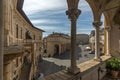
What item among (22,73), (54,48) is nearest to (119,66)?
(22,73)

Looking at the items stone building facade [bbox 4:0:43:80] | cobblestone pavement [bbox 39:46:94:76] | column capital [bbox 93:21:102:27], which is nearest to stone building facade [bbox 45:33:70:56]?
stone building facade [bbox 4:0:43:80]

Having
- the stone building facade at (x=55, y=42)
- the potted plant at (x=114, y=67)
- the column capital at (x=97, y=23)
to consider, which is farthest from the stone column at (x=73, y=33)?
the stone building facade at (x=55, y=42)

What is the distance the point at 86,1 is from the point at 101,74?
2952 millimetres

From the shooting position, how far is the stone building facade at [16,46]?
3770 millimetres

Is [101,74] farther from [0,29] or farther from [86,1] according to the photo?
[0,29]

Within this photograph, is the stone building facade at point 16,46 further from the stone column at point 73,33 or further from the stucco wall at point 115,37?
the stucco wall at point 115,37

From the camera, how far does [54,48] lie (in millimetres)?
30859

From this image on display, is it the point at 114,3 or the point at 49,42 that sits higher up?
the point at 114,3

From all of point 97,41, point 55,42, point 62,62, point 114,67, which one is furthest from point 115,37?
point 55,42

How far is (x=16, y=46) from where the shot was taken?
12.5 feet

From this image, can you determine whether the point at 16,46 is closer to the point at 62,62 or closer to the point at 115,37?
the point at 115,37

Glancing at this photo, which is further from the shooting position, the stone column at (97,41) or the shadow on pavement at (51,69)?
the shadow on pavement at (51,69)

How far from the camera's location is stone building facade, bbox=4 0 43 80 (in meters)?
3.77

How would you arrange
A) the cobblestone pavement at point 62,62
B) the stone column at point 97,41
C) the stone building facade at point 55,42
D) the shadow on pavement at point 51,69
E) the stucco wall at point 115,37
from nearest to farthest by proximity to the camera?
the stone column at point 97,41 < the stucco wall at point 115,37 < the cobblestone pavement at point 62,62 < the shadow on pavement at point 51,69 < the stone building facade at point 55,42
